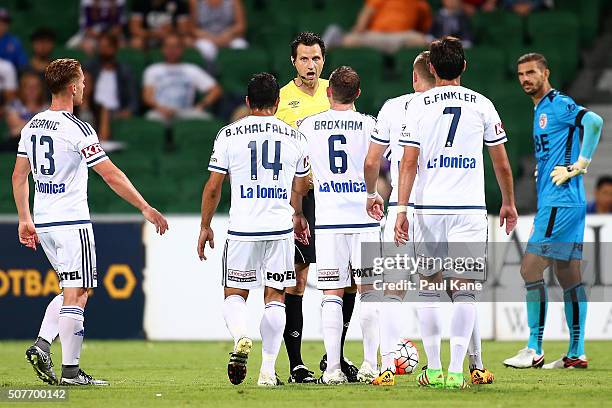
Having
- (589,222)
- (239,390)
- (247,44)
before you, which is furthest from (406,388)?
(247,44)

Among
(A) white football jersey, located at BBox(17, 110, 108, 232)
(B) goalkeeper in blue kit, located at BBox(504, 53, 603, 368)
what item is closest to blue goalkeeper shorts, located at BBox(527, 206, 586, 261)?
(B) goalkeeper in blue kit, located at BBox(504, 53, 603, 368)

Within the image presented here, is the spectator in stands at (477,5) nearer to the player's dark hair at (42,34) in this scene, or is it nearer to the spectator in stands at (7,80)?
the player's dark hair at (42,34)

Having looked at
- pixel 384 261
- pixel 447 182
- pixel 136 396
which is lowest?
pixel 136 396

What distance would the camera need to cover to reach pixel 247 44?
18.8 meters

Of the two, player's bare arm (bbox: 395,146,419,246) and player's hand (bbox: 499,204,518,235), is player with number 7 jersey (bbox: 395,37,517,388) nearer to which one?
player's bare arm (bbox: 395,146,419,246)

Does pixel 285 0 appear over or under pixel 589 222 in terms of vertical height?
over

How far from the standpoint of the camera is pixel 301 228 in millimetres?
9258

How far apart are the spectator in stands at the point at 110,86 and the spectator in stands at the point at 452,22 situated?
429cm

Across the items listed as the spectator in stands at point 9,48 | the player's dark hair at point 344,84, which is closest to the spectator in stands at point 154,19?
the spectator in stands at point 9,48

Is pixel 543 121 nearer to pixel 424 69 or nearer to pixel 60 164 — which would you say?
pixel 424 69

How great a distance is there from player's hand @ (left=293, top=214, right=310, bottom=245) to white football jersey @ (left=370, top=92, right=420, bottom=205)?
79 cm

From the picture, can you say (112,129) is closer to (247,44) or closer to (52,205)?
(247,44)

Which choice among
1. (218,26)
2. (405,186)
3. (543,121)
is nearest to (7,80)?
(218,26)

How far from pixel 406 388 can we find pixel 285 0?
37.2 feet
